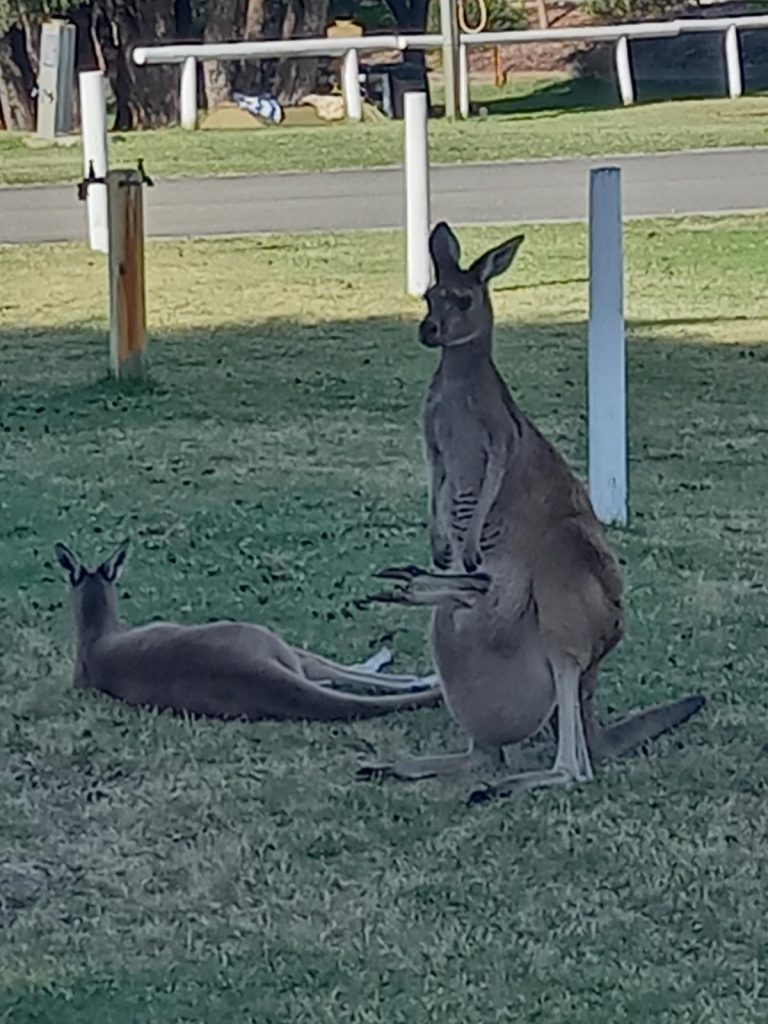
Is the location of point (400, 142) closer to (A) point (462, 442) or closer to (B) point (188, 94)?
(B) point (188, 94)

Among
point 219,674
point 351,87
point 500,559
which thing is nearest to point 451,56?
point 351,87

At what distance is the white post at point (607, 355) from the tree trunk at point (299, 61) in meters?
20.1

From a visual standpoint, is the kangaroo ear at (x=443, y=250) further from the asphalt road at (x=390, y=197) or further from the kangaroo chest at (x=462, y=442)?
the asphalt road at (x=390, y=197)

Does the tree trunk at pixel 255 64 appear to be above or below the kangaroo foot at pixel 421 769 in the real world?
above

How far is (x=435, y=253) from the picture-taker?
4641 mm

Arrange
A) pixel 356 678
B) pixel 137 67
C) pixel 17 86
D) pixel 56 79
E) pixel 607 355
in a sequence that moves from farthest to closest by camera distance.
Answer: pixel 17 86, pixel 137 67, pixel 56 79, pixel 607 355, pixel 356 678

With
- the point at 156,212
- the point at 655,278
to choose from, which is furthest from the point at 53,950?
the point at 156,212

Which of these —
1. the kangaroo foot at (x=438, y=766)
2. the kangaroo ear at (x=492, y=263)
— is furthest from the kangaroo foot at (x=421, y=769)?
the kangaroo ear at (x=492, y=263)

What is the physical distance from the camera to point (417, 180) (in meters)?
11.2

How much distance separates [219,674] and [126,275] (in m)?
4.49

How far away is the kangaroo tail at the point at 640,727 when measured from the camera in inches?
191

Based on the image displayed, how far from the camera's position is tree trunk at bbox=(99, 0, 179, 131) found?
2566cm

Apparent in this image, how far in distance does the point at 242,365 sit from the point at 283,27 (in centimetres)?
1878

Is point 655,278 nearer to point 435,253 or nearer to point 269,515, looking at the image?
point 269,515
